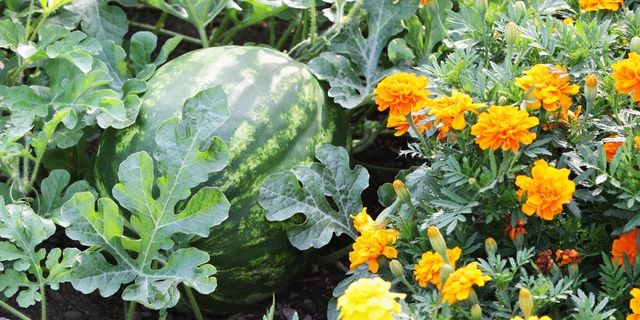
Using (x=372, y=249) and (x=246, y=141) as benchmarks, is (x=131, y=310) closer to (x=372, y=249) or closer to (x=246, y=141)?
(x=246, y=141)

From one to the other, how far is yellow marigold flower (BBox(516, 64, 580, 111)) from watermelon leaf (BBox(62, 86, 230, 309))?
774 mm

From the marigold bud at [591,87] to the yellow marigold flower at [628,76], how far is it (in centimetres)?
5

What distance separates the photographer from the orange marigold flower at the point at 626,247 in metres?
2.05

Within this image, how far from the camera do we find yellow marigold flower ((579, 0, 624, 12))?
2404 millimetres

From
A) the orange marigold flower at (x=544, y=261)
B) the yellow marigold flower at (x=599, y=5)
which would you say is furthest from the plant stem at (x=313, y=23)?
the orange marigold flower at (x=544, y=261)

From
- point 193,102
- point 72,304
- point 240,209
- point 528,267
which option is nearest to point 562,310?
point 528,267

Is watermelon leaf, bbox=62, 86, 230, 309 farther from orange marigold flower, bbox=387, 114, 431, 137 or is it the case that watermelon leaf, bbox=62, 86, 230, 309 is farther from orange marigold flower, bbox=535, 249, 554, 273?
orange marigold flower, bbox=535, 249, 554, 273

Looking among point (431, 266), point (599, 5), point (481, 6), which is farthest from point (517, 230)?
point (599, 5)

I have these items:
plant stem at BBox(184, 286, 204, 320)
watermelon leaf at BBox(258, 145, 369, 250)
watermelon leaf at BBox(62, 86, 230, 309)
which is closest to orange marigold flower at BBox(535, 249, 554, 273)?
watermelon leaf at BBox(258, 145, 369, 250)

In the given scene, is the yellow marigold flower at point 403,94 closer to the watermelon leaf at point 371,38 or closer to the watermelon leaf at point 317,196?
the watermelon leaf at point 317,196

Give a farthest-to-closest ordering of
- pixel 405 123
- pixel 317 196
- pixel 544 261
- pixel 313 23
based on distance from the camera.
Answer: pixel 313 23, pixel 317 196, pixel 405 123, pixel 544 261

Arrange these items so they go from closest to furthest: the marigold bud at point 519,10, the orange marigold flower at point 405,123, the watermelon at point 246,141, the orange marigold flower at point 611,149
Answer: the orange marigold flower at point 611,149 → the orange marigold flower at point 405,123 → the marigold bud at point 519,10 → the watermelon at point 246,141

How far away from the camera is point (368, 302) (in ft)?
5.49

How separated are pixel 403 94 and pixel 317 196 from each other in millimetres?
516
